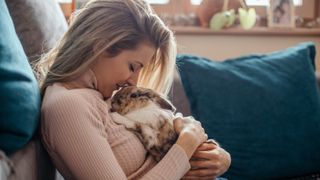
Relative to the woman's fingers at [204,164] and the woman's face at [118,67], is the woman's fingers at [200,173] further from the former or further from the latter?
the woman's face at [118,67]

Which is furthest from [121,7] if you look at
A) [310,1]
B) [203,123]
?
[310,1]

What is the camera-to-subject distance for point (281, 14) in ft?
8.54

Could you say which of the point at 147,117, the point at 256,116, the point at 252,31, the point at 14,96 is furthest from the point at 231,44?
the point at 14,96

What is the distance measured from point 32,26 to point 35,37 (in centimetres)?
3

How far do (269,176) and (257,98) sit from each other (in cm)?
28

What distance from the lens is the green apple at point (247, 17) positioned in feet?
8.24

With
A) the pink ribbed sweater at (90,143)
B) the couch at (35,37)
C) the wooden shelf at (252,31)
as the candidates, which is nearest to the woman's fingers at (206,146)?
the pink ribbed sweater at (90,143)

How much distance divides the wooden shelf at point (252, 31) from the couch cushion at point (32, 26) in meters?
1.17

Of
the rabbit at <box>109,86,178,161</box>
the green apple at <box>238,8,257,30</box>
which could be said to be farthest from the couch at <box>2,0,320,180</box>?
the green apple at <box>238,8,257,30</box>

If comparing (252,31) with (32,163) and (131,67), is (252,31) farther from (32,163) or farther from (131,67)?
(32,163)

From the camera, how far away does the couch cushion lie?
127cm

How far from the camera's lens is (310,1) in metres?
2.70

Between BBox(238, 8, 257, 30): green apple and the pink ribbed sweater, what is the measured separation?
1528 mm

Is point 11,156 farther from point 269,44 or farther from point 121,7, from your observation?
point 269,44
